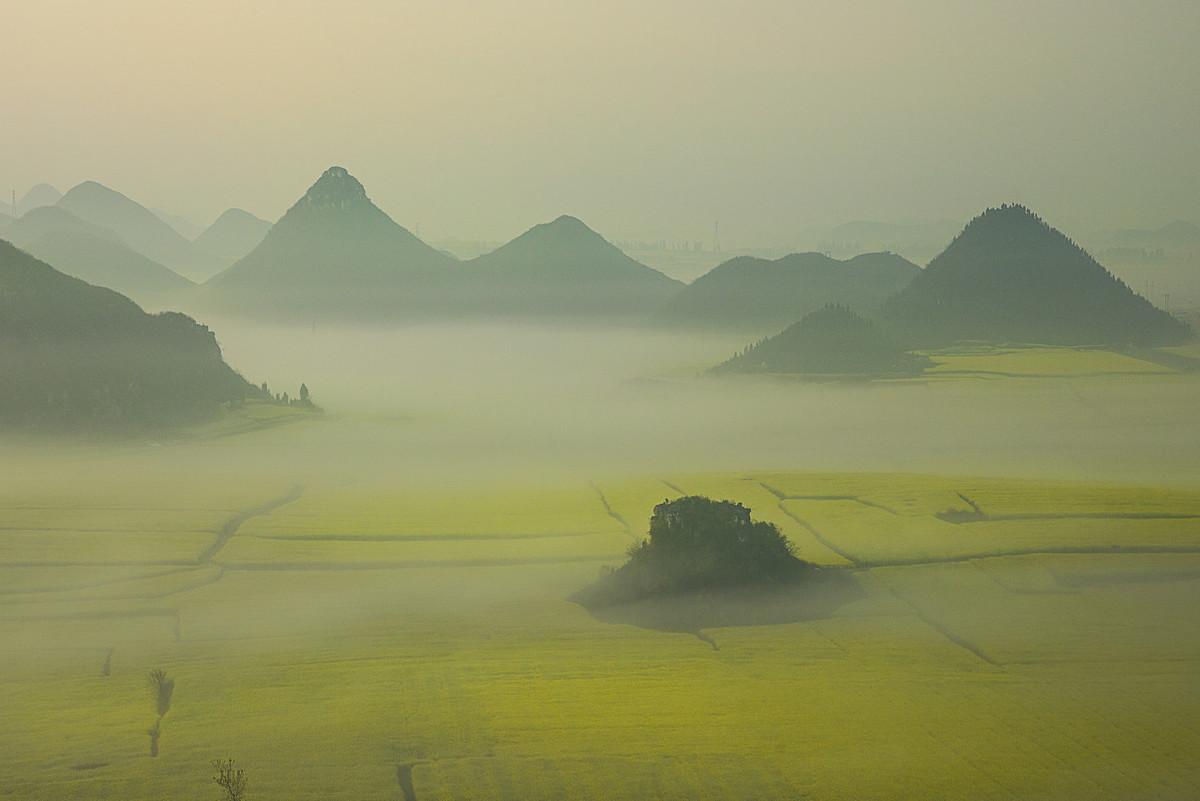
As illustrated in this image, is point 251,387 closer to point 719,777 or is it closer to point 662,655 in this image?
point 662,655

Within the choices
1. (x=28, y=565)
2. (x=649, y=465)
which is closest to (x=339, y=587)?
(x=28, y=565)

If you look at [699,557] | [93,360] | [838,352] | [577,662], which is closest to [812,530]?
[699,557]

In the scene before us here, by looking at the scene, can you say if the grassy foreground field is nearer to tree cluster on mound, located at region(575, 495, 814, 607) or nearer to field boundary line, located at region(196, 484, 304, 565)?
field boundary line, located at region(196, 484, 304, 565)

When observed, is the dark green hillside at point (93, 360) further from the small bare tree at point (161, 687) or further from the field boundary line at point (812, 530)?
the small bare tree at point (161, 687)

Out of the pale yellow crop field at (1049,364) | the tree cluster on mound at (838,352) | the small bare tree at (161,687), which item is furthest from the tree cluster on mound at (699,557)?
the tree cluster on mound at (838,352)

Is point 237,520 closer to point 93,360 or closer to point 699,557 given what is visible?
point 699,557

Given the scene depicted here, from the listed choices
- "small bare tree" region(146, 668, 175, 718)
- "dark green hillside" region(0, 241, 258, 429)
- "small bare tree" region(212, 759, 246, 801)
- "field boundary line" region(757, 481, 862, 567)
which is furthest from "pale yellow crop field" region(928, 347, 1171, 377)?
"small bare tree" region(212, 759, 246, 801)
